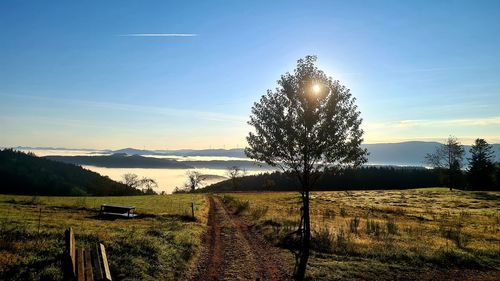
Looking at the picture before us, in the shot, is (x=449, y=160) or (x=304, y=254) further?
(x=449, y=160)

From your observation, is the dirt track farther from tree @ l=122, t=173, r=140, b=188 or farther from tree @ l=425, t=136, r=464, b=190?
tree @ l=122, t=173, r=140, b=188

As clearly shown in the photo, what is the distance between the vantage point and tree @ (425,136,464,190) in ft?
317

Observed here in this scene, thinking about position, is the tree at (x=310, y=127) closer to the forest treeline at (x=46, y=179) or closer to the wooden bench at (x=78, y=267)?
the wooden bench at (x=78, y=267)

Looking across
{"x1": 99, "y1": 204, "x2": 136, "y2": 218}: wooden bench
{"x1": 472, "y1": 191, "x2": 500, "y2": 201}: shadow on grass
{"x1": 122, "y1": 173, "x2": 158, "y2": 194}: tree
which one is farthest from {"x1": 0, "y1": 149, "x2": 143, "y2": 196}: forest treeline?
{"x1": 472, "y1": 191, "x2": 500, "y2": 201}: shadow on grass

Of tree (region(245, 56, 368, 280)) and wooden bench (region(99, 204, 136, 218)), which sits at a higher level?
tree (region(245, 56, 368, 280))

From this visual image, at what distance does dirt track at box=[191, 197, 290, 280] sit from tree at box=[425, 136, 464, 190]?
3435 inches

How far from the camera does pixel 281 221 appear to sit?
32812 mm

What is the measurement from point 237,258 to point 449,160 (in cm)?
9710

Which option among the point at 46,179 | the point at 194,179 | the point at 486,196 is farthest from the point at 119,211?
the point at 46,179

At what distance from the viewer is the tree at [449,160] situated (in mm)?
96625

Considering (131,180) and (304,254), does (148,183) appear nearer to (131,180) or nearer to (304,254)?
(131,180)

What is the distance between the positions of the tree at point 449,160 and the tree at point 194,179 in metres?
88.3

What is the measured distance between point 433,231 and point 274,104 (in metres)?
21.1

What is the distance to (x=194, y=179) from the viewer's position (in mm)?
150250
